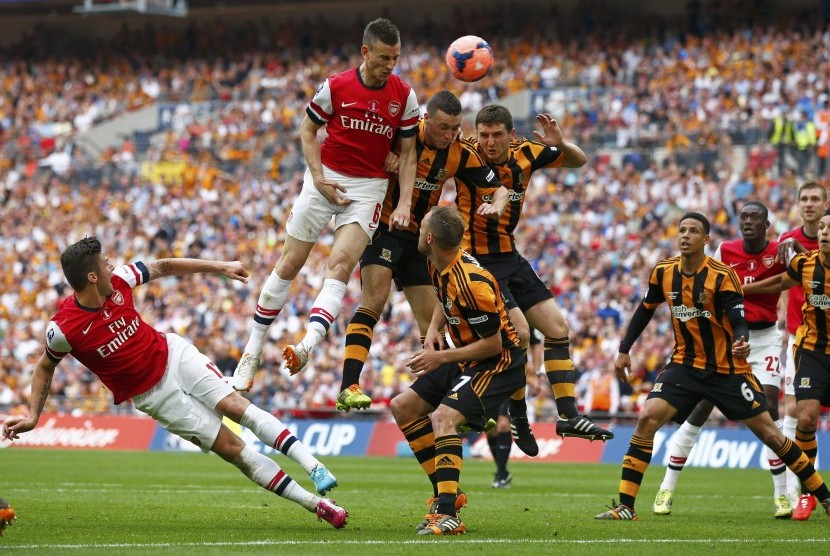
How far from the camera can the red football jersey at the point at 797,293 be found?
12.5m

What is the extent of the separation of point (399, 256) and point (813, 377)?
12.4ft

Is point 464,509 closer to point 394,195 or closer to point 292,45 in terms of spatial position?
point 394,195

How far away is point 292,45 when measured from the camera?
130ft

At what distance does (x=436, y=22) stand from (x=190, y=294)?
11.7 metres

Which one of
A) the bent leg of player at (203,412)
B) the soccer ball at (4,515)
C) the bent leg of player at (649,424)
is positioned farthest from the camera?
the bent leg of player at (649,424)

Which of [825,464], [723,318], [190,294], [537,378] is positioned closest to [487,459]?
[537,378]

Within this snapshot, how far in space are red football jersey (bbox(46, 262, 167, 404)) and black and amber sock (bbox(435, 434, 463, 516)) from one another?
2.16 m

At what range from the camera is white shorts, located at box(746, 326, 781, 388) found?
13.2 metres

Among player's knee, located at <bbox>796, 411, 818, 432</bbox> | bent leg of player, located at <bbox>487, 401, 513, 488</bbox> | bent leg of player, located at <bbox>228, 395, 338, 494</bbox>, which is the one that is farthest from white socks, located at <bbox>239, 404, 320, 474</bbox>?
bent leg of player, located at <bbox>487, 401, 513, 488</bbox>

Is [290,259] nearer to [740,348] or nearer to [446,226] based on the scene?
[446,226]

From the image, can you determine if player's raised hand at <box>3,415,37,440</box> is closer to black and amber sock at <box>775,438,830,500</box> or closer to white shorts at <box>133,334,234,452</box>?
white shorts at <box>133,334,234,452</box>

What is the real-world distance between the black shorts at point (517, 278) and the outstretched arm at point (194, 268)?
2389 mm

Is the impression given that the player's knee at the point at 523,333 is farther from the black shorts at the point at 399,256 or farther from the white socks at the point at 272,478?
the white socks at the point at 272,478

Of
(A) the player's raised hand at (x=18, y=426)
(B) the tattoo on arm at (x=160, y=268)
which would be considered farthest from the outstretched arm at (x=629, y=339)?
(A) the player's raised hand at (x=18, y=426)
